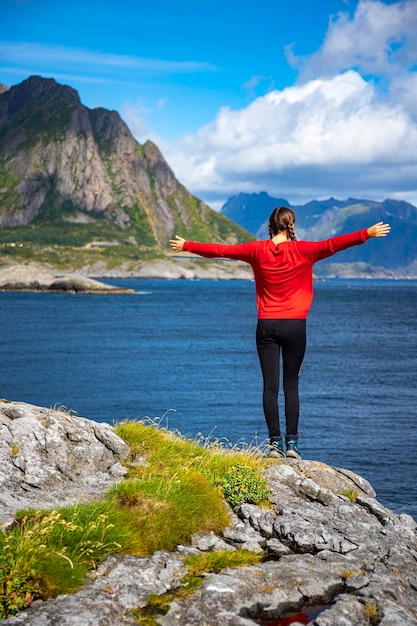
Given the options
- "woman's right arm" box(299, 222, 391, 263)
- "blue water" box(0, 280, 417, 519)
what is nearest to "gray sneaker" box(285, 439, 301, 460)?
"blue water" box(0, 280, 417, 519)

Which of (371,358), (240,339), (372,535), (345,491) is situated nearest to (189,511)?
(372,535)

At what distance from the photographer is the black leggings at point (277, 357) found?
10.0m

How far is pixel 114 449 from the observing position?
9312 millimetres

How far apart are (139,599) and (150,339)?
77.8 meters

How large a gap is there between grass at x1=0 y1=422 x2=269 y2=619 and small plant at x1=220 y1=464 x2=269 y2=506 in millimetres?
13

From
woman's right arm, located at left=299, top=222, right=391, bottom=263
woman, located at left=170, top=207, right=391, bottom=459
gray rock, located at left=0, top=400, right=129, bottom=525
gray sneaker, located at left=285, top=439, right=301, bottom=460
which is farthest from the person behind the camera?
gray sneaker, located at left=285, top=439, right=301, bottom=460

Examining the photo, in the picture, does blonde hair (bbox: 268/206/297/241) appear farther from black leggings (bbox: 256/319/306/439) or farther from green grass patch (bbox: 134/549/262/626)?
green grass patch (bbox: 134/549/262/626)

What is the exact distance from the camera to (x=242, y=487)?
8.54m

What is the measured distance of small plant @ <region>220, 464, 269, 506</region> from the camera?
8398mm

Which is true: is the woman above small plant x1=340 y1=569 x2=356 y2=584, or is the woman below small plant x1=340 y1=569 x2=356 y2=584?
above

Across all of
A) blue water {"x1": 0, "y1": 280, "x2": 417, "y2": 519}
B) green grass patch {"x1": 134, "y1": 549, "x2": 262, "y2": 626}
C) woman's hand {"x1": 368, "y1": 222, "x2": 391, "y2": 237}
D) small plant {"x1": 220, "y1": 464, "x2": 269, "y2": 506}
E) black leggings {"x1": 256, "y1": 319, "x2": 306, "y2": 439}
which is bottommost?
blue water {"x1": 0, "y1": 280, "x2": 417, "y2": 519}

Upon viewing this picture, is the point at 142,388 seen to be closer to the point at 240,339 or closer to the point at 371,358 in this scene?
the point at 371,358

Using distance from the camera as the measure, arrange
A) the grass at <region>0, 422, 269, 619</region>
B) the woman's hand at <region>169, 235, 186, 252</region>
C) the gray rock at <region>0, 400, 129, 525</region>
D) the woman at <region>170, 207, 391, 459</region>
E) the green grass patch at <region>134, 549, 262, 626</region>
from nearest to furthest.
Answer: the green grass patch at <region>134, 549, 262, 626</region> < the grass at <region>0, 422, 269, 619</region> < the gray rock at <region>0, 400, 129, 525</region> < the woman at <region>170, 207, 391, 459</region> < the woman's hand at <region>169, 235, 186, 252</region>

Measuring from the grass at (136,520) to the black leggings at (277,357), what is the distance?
0.99m
